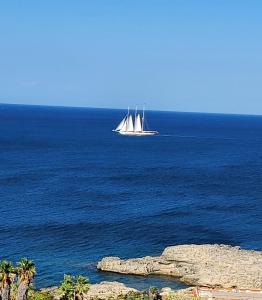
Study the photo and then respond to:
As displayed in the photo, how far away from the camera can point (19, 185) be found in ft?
468

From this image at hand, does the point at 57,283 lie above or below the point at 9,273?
below

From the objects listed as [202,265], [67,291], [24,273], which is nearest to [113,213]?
[202,265]

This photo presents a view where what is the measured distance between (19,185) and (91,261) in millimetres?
59548

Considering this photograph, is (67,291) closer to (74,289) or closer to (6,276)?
(74,289)

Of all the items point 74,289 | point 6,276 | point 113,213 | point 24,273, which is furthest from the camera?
point 113,213

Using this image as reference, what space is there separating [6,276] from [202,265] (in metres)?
38.2

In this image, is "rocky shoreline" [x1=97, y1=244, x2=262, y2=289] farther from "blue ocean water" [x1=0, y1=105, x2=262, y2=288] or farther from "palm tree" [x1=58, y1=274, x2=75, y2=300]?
"palm tree" [x1=58, y1=274, x2=75, y2=300]

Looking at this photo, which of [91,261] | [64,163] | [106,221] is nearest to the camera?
[91,261]

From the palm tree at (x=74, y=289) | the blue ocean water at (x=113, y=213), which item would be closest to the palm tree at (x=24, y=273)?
the palm tree at (x=74, y=289)

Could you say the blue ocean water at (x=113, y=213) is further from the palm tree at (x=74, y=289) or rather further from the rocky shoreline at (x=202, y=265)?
the palm tree at (x=74, y=289)

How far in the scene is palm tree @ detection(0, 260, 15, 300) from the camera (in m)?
56.4

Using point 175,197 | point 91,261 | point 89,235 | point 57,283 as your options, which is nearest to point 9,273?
point 57,283

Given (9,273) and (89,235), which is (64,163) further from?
(9,273)

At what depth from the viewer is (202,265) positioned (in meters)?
86.2
